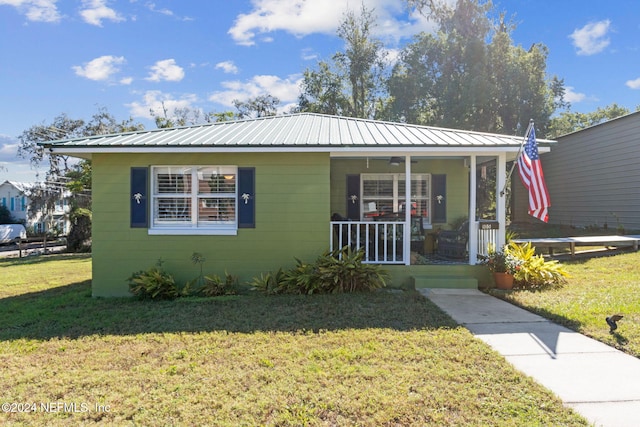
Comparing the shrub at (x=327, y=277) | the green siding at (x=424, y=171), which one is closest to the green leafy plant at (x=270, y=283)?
the shrub at (x=327, y=277)

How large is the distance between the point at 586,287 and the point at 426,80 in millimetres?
15543

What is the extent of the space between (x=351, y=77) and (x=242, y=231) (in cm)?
1914

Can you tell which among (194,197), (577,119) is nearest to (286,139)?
(194,197)

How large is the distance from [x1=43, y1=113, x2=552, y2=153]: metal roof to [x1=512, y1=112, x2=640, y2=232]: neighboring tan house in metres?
6.85

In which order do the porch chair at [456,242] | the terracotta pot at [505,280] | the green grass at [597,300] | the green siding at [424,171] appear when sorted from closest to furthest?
the green grass at [597,300], the terracotta pot at [505,280], the porch chair at [456,242], the green siding at [424,171]

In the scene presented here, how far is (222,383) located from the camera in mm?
3424

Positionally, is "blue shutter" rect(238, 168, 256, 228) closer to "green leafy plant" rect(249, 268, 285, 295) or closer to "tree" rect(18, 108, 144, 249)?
"green leafy plant" rect(249, 268, 285, 295)

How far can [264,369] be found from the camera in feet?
12.2

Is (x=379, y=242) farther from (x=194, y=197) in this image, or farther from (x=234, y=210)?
(x=194, y=197)

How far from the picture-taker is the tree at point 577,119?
68.7 ft

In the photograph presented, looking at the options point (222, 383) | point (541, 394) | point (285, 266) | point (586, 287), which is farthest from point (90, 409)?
point (586, 287)

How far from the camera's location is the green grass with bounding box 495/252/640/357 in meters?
4.54

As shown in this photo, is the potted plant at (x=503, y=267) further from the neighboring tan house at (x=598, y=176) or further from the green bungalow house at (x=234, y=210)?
the neighboring tan house at (x=598, y=176)

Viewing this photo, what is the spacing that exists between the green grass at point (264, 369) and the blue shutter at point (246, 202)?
6.07 feet
